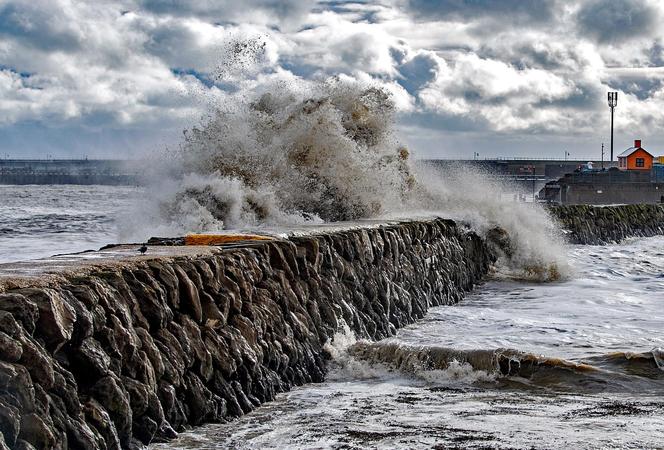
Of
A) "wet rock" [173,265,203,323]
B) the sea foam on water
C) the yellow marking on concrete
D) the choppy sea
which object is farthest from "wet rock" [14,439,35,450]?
the sea foam on water

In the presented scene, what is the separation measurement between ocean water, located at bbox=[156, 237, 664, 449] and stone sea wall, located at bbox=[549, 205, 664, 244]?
14589 millimetres

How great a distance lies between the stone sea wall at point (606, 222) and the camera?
27.1 m

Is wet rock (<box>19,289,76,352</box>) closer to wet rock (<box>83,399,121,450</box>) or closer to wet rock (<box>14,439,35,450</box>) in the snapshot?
wet rock (<box>83,399,121,450</box>)

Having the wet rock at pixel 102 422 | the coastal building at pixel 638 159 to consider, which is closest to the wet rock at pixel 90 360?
the wet rock at pixel 102 422

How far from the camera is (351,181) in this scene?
17.6 metres

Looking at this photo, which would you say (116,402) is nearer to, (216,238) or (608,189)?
(216,238)

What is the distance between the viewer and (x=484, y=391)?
301 inches

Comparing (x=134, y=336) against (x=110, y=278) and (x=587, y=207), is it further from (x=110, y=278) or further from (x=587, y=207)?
(x=587, y=207)

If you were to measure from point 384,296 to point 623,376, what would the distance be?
11.3ft

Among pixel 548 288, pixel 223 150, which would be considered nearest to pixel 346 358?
pixel 548 288

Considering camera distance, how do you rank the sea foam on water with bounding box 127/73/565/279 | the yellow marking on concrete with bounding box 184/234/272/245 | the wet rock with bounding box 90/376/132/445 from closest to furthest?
the wet rock with bounding box 90/376/132/445 → the yellow marking on concrete with bounding box 184/234/272/245 → the sea foam on water with bounding box 127/73/565/279

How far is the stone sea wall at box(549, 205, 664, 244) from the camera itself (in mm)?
27139

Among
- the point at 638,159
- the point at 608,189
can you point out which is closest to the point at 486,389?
the point at 608,189

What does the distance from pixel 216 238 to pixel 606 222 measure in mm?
22382
